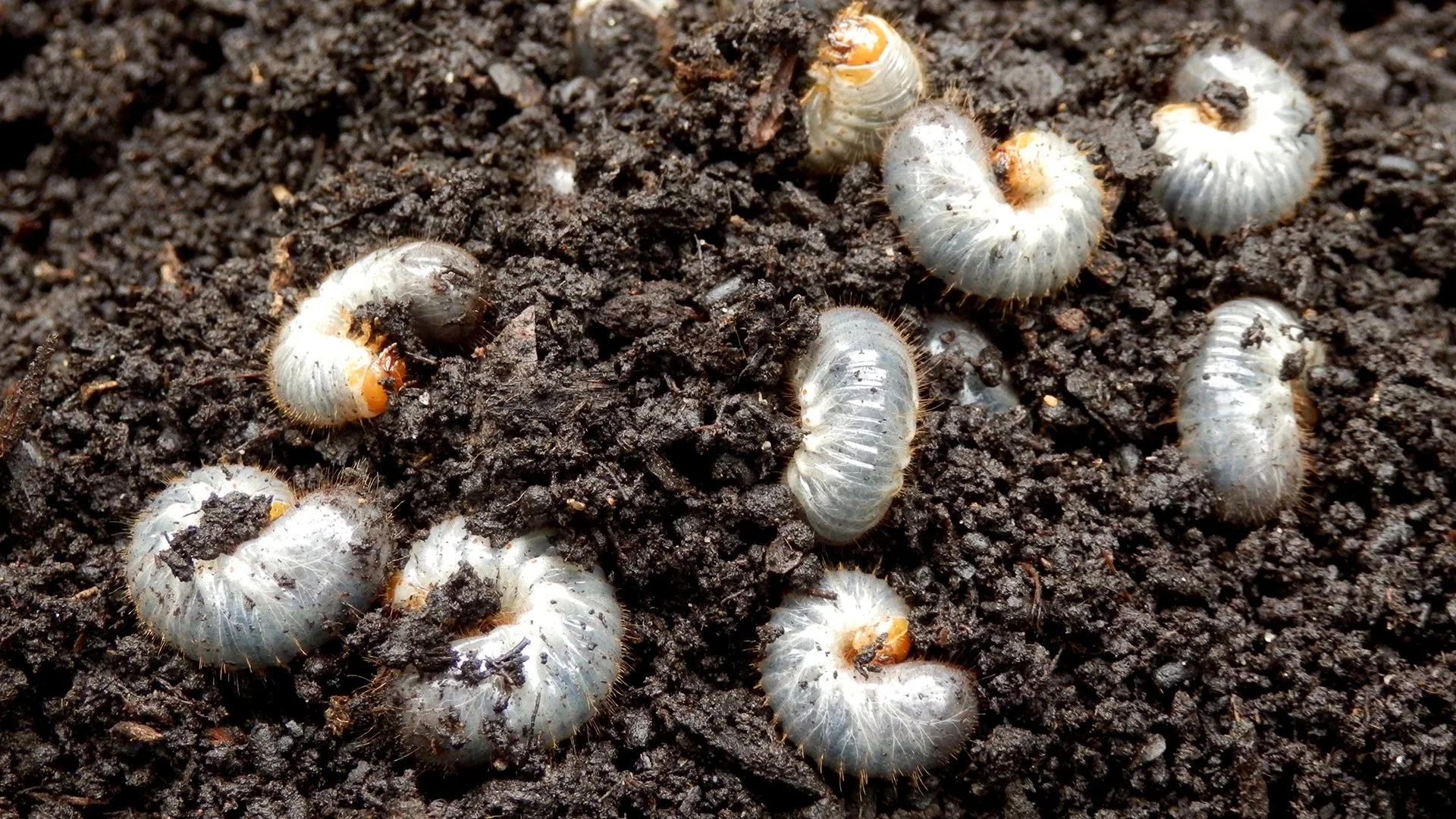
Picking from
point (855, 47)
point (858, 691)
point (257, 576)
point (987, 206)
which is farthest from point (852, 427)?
point (257, 576)

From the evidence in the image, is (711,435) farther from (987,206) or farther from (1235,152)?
(1235,152)

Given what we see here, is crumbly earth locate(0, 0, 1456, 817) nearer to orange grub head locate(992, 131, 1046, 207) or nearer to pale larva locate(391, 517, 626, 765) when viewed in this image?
pale larva locate(391, 517, 626, 765)

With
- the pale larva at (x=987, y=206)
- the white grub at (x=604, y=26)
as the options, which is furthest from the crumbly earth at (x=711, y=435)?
the pale larva at (x=987, y=206)

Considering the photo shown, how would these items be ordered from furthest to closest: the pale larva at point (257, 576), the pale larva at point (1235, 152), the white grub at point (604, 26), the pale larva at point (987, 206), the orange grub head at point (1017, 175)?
the white grub at point (604, 26) → the pale larva at point (1235, 152) → the orange grub head at point (1017, 175) → the pale larva at point (987, 206) → the pale larva at point (257, 576)

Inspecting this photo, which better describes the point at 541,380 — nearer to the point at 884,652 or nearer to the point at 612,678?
the point at 612,678

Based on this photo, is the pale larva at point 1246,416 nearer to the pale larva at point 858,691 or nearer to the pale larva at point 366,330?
the pale larva at point 858,691

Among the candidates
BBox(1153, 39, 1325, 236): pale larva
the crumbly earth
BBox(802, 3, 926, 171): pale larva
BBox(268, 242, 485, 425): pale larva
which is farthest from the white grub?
BBox(1153, 39, 1325, 236): pale larva

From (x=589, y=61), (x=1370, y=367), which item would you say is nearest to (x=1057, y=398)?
(x=1370, y=367)
